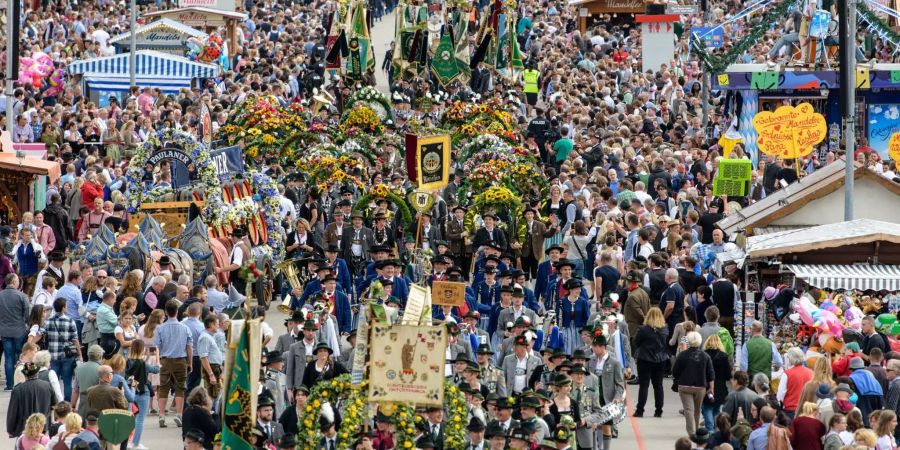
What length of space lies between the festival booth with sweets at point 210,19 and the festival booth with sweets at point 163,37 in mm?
3676

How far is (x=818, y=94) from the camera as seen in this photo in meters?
37.2

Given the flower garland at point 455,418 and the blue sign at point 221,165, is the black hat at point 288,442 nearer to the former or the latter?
the flower garland at point 455,418

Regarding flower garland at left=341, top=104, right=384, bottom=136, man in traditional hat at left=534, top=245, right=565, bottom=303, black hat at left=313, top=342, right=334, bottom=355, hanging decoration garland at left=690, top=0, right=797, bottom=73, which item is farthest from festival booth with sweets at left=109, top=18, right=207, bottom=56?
black hat at left=313, top=342, right=334, bottom=355

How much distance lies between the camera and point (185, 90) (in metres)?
40.7

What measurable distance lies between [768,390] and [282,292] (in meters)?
9.65

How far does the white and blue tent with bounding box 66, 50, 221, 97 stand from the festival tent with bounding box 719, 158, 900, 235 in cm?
2014

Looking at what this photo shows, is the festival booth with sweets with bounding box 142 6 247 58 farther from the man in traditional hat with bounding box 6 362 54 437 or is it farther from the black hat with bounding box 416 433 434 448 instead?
the black hat with bounding box 416 433 434 448

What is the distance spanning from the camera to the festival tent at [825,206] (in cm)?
2333

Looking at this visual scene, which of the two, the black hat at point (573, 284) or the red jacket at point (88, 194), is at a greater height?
the red jacket at point (88, 194)

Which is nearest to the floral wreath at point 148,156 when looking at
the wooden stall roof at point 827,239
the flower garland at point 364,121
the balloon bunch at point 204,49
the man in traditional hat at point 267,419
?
the flower garland at point 364,121

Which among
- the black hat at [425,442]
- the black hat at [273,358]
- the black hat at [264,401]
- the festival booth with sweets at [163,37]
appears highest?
Answer: the festival booth with sweets at [163,37]

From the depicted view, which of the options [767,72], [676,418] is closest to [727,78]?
[767,72]

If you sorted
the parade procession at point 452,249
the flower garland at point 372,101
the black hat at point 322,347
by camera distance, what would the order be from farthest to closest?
the flower garland at point 372,101 → the black hat at point 322,347 → the parade procession at point 452,249

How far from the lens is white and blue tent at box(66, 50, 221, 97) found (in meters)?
40.8
